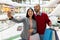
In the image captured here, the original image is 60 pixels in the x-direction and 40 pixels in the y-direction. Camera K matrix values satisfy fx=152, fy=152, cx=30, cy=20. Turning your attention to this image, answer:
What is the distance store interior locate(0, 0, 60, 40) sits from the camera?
3.66 meters

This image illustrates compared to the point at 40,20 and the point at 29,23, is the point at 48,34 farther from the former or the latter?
the point at 29,23

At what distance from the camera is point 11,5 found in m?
3.69

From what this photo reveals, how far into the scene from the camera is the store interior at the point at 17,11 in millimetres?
3655

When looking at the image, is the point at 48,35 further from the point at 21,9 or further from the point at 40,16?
the point at 21,9

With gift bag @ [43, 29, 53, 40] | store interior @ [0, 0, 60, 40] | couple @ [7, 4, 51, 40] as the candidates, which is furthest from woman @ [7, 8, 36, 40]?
store interior @ [0, 0, 60, 40]

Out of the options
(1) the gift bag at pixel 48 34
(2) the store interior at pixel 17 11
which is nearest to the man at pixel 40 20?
(1) the gift bag at pixel 48 34

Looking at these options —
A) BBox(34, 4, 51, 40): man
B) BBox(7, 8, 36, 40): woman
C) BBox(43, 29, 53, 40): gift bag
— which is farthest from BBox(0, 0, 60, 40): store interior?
BBox(43, 29, 53, 40): gift bag

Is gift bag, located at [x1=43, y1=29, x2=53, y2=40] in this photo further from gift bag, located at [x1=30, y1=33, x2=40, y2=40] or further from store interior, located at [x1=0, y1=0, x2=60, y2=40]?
store interior, located at [x1=0, y1=0, x2=60, y2=40]

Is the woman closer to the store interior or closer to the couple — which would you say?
the couple

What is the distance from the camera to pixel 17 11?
3.76m

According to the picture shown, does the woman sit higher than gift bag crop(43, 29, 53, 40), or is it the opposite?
the woman

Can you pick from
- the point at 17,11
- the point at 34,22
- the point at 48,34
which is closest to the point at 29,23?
the point at 34,22

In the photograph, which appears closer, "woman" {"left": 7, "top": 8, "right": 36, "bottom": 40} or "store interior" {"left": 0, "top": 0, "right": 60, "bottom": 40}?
"woman" {"left": 7, "top": 8, "right": 36, "bottom": 40}

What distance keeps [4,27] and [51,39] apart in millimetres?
1296
